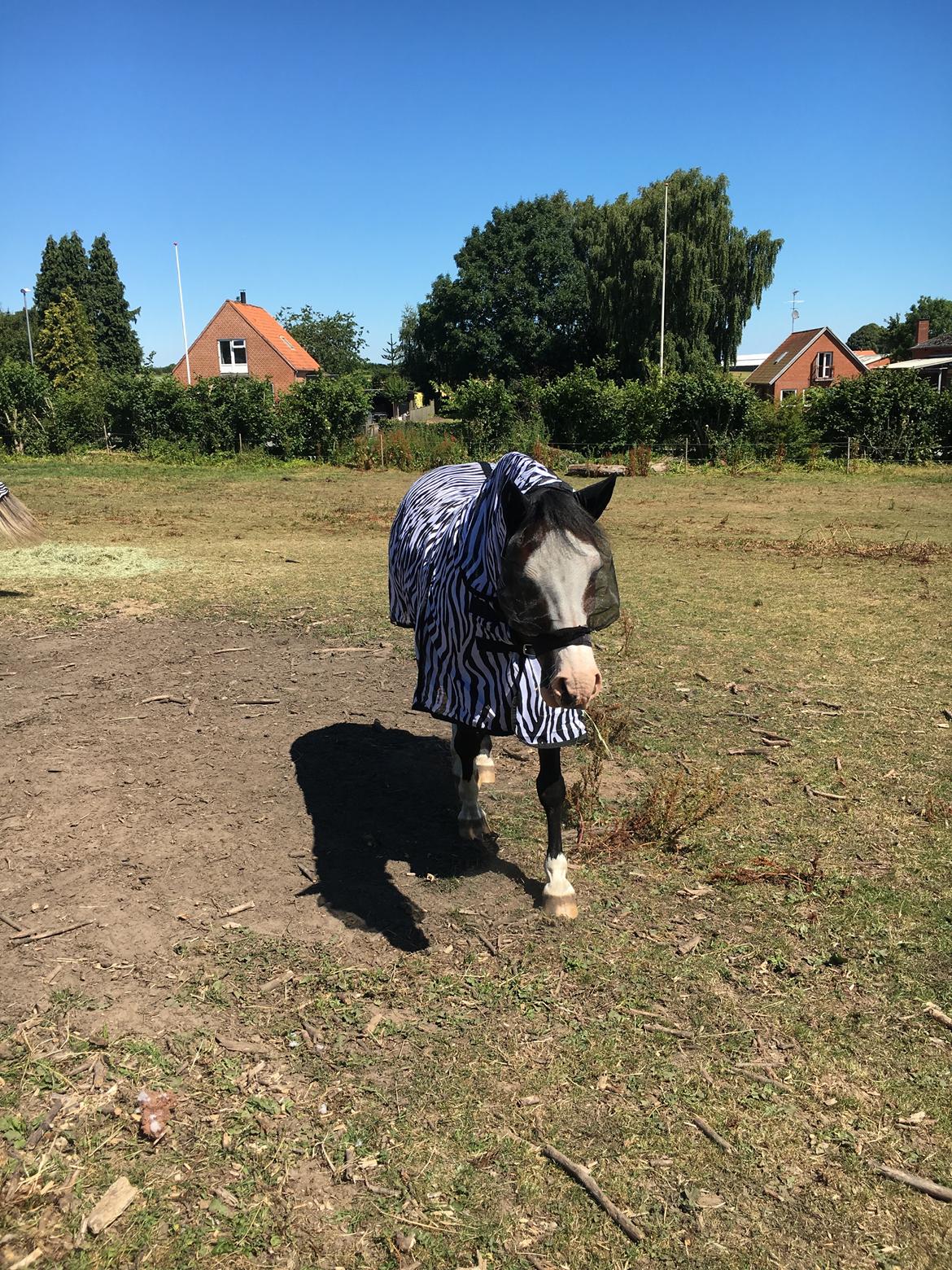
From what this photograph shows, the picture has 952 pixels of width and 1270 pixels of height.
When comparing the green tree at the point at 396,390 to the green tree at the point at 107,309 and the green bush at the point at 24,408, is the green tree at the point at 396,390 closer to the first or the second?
the green tree at the point at 107,309

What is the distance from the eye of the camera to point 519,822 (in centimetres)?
506

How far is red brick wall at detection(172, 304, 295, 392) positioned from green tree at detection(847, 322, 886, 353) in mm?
96426

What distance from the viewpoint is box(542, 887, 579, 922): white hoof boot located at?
160 inches

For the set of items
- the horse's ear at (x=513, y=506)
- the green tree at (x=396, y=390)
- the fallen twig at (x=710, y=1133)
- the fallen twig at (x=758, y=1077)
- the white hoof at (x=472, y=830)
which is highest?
the green tree at (x=396, y=390)

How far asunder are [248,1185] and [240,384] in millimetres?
28742

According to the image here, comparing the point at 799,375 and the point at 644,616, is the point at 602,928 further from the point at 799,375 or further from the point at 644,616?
the point at 799,375

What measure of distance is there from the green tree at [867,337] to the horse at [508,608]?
424 ft

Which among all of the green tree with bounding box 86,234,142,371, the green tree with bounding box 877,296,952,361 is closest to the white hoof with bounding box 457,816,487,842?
the green tree with bounding box 86,234,142,371

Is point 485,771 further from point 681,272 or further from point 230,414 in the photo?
point 681,272

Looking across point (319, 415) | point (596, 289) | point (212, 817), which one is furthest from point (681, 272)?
point (212, 817)

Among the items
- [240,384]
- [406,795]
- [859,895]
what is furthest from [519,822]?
[240,384]

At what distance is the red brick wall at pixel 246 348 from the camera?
49219 millimetres

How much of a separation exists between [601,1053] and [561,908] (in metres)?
0.92

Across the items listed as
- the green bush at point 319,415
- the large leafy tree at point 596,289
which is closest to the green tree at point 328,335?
the large leafy tree at point 596,289
